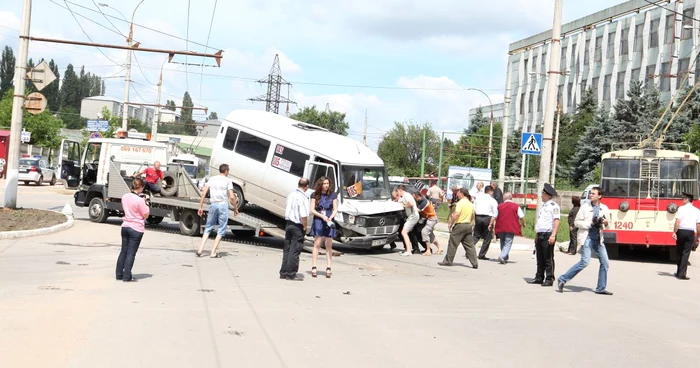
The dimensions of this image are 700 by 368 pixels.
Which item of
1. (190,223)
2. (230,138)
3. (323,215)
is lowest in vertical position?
(190,223)

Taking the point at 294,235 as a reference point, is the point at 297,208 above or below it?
above

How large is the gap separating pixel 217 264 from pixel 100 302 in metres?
4.56

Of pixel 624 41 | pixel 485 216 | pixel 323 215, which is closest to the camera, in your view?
pixel 323 215

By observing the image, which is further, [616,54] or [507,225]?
[616,54]

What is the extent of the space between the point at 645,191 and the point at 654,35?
143 feet

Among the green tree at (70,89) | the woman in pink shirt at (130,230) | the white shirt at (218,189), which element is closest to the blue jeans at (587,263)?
the white shirt at (218,189)

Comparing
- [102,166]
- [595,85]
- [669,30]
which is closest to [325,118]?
[595,85]

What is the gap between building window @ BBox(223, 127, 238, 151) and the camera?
1912 cm

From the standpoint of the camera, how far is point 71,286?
10.2 metres

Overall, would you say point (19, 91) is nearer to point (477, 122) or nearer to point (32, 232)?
point (32, 232)

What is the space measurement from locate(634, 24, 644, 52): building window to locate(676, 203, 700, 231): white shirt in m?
48.8

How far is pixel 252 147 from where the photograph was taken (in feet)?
61.5

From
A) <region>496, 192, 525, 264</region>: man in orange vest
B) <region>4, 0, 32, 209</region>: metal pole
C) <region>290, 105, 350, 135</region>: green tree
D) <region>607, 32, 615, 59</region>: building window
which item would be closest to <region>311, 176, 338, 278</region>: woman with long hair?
<region>496, 192, 525, 264</region>: man in orange vest

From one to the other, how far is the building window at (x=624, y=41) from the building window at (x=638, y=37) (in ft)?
3.52
